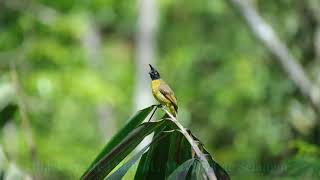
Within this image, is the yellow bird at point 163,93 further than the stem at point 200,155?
Yes

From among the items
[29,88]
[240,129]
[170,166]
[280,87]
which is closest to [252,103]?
[240,129]

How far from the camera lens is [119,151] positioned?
1634 mm

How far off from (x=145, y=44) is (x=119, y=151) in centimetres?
1097

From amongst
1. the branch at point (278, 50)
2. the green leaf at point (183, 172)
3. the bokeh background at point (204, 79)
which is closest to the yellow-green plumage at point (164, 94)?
the green leaf at point (183, 172)

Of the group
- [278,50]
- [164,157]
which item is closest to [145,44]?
[278,50]

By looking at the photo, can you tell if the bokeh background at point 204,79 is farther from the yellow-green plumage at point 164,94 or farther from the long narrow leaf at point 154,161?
the long narrow leaf at point 154,161

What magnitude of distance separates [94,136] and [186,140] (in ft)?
36.9

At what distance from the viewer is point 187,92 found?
967cm

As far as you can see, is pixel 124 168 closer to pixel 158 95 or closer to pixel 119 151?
pixel 119 151

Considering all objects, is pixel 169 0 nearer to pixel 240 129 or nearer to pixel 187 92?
pixel 187 92

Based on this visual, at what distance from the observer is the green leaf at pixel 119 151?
161 cm

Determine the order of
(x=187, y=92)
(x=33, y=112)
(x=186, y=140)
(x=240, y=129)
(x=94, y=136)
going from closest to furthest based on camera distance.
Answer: (x=186, y=140) → (x=33, y=112) → (x=240, y=129) → (x=187, y=92) → (x=94, y=136)

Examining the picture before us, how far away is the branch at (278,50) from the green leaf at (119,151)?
3.51 metres

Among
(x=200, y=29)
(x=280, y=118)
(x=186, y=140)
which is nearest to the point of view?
(x=186, y=140)
